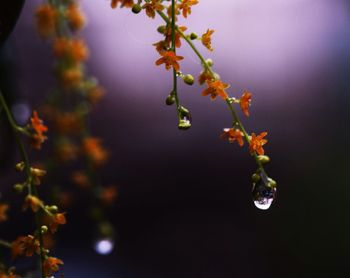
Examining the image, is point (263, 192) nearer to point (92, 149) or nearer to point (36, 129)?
point (36, 129)

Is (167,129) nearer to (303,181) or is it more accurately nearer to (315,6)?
(303,181)

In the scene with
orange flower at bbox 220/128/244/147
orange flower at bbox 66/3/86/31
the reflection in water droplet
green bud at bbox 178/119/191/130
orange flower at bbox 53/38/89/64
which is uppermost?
orange flower at bbox 66/3/86/31

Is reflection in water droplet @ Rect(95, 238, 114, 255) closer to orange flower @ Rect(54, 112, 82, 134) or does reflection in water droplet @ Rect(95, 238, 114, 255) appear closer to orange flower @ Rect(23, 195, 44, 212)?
orange flower @ Rect(54, 112, 82, 134)

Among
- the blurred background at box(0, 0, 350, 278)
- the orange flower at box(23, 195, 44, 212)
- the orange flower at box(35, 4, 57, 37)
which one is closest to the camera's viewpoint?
the orange flower at box(23, 195, 44, 212)

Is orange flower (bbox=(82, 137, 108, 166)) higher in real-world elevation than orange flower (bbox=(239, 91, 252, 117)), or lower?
higher

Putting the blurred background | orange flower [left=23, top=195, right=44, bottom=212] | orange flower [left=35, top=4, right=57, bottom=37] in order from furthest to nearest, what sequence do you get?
the blurred background < orange flower [left=35, top=4, right=57, bottom=37] < orange flower [left=23, top=195, right=44, bottom=212]

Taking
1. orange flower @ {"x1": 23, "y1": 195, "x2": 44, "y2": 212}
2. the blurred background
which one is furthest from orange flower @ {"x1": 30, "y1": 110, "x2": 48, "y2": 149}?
the blurred background

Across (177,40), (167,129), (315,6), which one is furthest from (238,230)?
(177,40)
